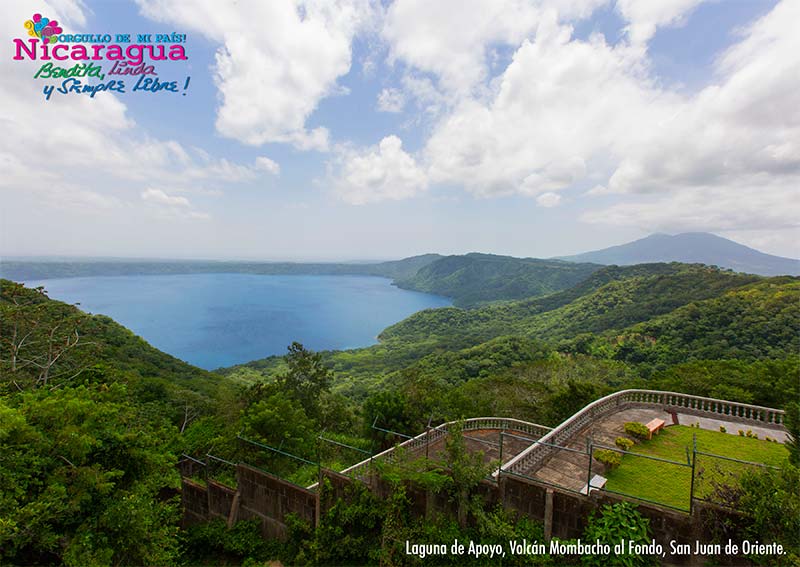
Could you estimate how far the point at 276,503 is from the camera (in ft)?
35.0

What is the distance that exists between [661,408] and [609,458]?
6.56 m

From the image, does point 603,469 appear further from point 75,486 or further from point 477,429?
point 75,486

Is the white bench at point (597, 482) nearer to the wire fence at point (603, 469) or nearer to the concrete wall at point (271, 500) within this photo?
the wire fence at point (603, 469)

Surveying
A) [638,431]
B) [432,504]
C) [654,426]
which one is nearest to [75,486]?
[432,504]

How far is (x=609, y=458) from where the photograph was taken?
30.5 ft

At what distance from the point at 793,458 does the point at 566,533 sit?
4.96 metres

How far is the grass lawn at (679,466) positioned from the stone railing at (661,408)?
1678 mm

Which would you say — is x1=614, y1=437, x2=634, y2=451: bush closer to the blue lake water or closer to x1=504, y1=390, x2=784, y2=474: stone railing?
x1=504, y1=390, x2=784, y2=474: stone railing

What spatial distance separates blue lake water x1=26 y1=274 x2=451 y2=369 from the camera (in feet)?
336

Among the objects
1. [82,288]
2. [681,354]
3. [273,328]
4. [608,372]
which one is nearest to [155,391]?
[608,372]

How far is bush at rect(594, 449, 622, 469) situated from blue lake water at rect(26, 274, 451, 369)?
92970 millimetres

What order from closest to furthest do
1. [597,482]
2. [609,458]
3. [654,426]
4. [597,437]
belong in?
[597,482] → [609,458] → [597,437] → [654,426]

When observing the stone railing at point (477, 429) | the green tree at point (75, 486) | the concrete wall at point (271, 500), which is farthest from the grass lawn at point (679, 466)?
the green tree at point (75, 486)

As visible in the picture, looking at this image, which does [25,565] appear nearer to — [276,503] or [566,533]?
[276,503]
